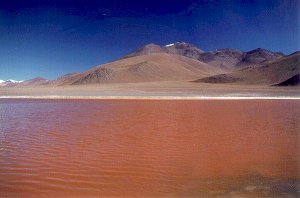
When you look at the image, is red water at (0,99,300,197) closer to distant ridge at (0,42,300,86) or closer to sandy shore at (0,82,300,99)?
sandy shore at (0,82,300,99)

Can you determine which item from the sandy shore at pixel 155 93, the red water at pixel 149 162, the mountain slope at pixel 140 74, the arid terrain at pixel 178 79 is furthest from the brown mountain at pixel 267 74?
the red water at pixel 149 162

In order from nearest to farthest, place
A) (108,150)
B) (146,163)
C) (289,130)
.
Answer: (146,163), (108,150), (289,130)

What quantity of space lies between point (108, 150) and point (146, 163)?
155 cm

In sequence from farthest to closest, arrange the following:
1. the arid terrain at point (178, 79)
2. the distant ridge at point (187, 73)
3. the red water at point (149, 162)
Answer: the distant ridge at point (187, 73), the arid terrain at point (178, 79), the red water at point (149, 162)

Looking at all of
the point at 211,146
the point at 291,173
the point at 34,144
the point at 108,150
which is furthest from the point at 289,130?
the point at 34,144

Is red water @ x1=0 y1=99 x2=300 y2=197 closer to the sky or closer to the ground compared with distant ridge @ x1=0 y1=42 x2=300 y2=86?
closer to the ground

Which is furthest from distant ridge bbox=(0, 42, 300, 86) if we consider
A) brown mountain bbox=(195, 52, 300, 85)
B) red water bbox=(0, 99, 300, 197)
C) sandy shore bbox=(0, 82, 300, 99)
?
red water bbox=(0, 99, 300, 197)

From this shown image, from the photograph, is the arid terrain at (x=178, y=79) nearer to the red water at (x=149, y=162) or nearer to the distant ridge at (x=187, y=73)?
the distant ridge at (x=187, y=73)

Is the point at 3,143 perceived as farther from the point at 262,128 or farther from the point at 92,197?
the point at 262,128

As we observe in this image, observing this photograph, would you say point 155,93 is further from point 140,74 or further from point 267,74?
point 140,74

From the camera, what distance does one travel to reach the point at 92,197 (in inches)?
204

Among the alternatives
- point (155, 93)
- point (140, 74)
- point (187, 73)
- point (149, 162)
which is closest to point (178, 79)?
point (140, 74)

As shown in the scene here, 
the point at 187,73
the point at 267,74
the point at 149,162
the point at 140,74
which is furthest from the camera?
the point at 187,73

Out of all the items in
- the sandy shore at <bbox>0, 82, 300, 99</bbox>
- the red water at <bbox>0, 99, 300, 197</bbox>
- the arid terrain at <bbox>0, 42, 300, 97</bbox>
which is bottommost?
the red water at <bbox>0, 99, 300, 197</bbox>
